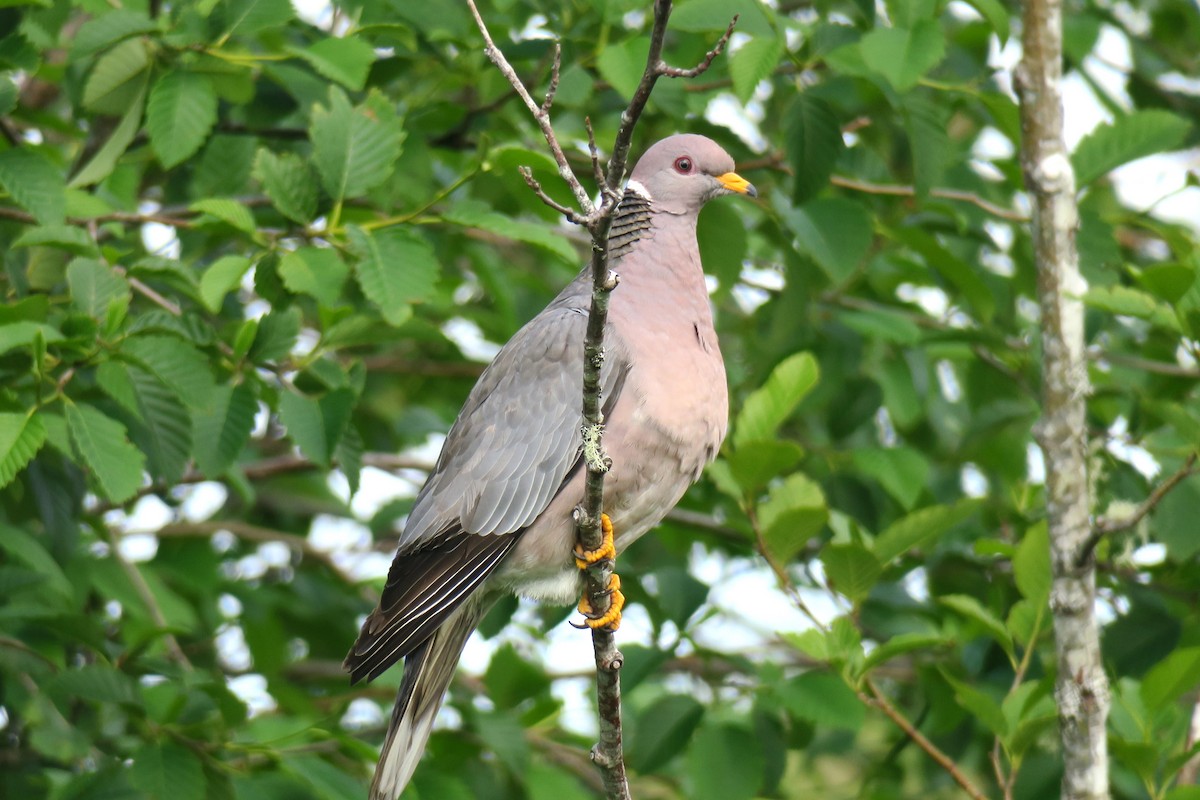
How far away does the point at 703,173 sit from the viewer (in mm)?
3883

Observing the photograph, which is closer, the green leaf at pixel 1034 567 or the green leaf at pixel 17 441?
the green leaf at pixel 17 441

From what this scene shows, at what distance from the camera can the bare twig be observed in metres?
3.02

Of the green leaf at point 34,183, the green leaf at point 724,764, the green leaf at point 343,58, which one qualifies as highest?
the green leaf at point 343,58

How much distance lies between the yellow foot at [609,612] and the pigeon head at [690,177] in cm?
114

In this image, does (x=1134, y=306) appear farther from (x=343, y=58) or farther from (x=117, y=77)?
(x=117, y=77)

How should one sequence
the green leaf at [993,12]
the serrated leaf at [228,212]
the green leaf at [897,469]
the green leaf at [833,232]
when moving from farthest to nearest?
the green leaf at [897,469], the green leaf at [833,232], the green leaf at [993,12], the serrated leaf at [228,212]

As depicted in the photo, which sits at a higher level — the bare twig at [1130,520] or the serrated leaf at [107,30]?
the serrated leaf at [107,30]

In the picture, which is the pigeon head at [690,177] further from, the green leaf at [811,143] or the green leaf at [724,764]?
the green leaf at [724,764]

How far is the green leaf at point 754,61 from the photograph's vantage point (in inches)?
138

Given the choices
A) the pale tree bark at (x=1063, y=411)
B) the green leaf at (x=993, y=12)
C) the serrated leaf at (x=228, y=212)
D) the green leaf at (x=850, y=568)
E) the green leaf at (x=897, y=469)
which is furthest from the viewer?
the green leaf at (x=897, y=469)

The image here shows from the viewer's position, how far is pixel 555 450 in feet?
11.7

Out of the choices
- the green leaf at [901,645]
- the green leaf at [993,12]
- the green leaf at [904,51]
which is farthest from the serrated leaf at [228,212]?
the green leaf at [993,12]

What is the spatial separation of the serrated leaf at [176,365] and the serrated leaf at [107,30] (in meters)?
0.75

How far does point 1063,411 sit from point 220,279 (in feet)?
7.24
